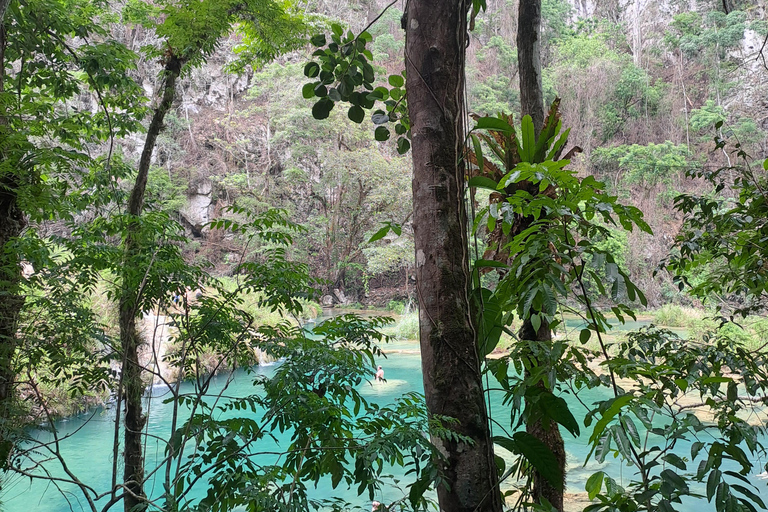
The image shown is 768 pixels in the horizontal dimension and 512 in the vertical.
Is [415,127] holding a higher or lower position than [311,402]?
higher

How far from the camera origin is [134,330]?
2.69 metres

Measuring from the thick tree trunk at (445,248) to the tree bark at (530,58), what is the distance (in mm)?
1141

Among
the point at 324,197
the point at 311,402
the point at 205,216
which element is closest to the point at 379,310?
the point at 324,197

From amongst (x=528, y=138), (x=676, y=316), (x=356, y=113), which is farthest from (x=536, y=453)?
(x=676, y=316)

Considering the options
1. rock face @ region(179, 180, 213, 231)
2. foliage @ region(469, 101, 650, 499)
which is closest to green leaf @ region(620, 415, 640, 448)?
foliage @ region(469, 101, 650, 499)

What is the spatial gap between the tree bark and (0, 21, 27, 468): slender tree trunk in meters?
1.97

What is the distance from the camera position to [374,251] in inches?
460

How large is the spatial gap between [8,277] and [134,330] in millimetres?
881

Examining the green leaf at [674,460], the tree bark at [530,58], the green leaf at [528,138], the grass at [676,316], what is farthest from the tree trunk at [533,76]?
the grass at [676,316]

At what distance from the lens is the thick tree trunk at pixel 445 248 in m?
0.90

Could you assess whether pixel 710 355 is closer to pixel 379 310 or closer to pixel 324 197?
pixel 379 310

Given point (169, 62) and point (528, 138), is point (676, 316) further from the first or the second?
point (169, 62)

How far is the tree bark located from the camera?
2059 mm

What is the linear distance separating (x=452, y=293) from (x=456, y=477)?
34 centimetres
